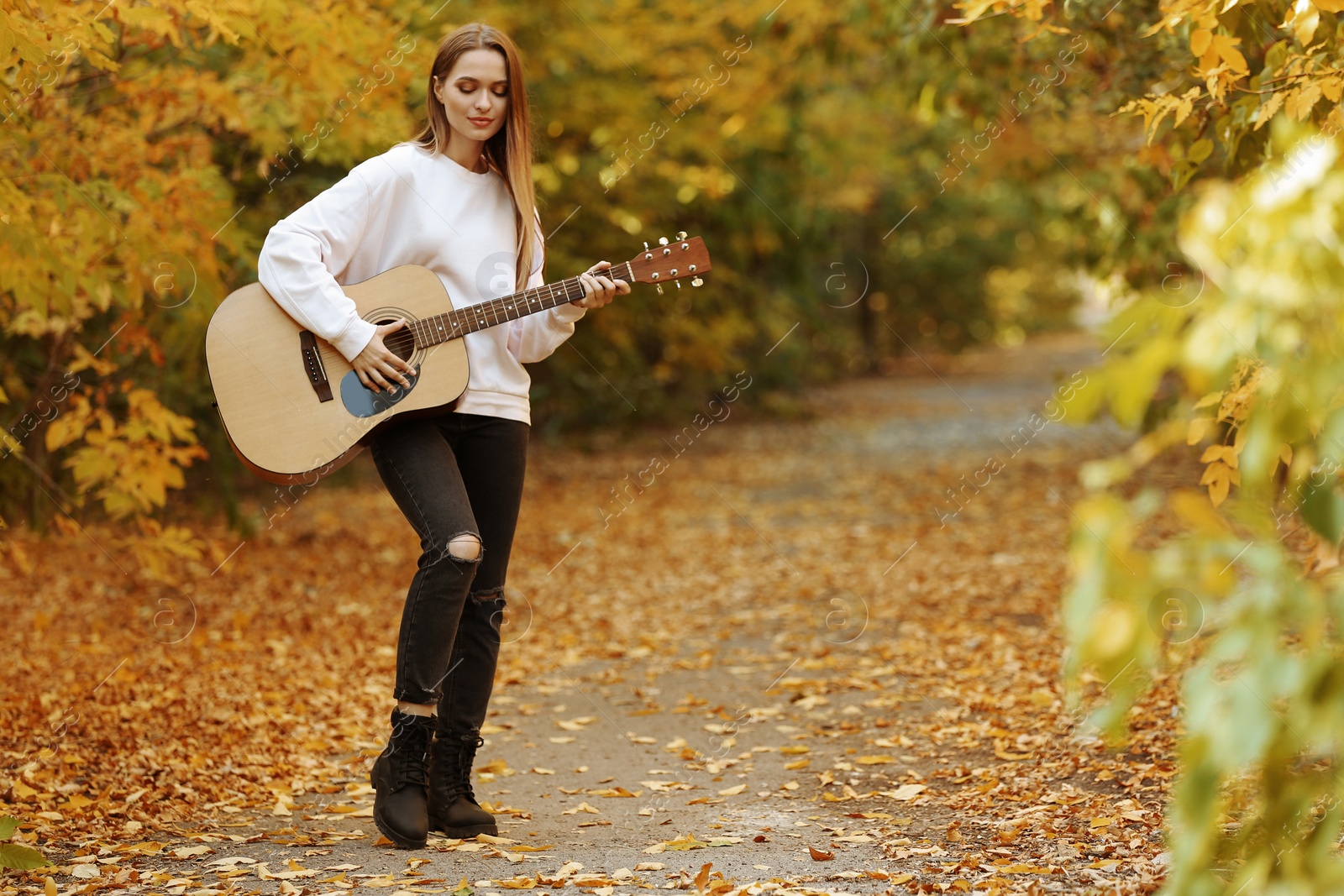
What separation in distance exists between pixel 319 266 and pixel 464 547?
0.74 meters

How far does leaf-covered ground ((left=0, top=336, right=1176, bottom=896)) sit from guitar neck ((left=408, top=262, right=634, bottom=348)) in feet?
4.11

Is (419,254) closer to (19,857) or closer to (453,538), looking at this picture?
(453,538)

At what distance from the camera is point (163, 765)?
379cm

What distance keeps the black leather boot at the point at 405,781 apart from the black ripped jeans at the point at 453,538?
0.08 meters

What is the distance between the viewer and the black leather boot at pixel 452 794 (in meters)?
3.20

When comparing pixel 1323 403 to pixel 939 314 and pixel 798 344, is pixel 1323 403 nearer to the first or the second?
pixel 798 344

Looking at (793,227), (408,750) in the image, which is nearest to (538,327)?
(408,750)

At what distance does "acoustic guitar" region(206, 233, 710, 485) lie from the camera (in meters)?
3.09

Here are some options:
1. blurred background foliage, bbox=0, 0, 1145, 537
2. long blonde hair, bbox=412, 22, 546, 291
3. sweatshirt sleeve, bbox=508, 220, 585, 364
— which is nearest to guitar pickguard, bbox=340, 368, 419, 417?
sweatshirt sleeve, bbox=508, 220, 585, 364

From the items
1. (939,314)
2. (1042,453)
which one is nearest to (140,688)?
(1042,453)

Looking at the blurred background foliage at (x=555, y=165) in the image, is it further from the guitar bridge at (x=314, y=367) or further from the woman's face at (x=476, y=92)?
the guitar bridge at (x=314, y=367)

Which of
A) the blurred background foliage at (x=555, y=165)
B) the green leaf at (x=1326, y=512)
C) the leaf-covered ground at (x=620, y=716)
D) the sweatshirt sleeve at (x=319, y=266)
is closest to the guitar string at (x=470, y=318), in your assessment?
the sweatshirt sleeve at (x=319, y=266)

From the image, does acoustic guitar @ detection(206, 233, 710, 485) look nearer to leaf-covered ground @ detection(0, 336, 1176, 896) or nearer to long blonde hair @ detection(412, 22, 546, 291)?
long blonde hair @ detection(412, 22, 546, 291)

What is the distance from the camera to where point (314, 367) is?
3.14 metres
